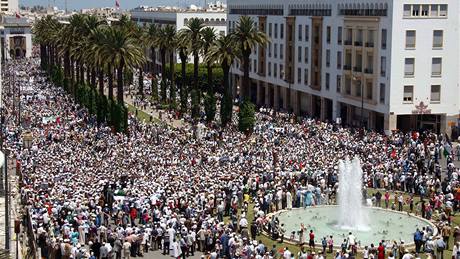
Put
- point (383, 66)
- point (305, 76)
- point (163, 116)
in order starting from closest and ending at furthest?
point (383, 66) → point (163, 116) → point (305, 76)

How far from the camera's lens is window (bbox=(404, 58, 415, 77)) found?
7025 centimetres

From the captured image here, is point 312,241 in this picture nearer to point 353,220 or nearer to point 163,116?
point 353,220

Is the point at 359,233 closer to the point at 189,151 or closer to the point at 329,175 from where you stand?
the point at 329,175

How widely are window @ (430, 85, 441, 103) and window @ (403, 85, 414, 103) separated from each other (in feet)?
6.34

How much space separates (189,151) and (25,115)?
25.3m

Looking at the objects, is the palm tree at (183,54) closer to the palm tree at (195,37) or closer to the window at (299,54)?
the palm tree at (195,37)

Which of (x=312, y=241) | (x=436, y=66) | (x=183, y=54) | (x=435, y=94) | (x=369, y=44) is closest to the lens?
(x=312, y=241)

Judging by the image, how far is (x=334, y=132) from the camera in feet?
219

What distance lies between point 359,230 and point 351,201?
1645 millimetres

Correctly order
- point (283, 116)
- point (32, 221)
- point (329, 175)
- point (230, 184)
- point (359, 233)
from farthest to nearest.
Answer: point (283, 116), point (329, 175), point (230, 184), point (359, 233), point (32, 221)

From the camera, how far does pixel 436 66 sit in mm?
70688

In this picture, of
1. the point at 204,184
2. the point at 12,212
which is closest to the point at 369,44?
the point at 204,184

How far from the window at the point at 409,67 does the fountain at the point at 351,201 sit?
32618 mm

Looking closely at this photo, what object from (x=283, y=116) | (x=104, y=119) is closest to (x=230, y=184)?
(x=104, y=119)
